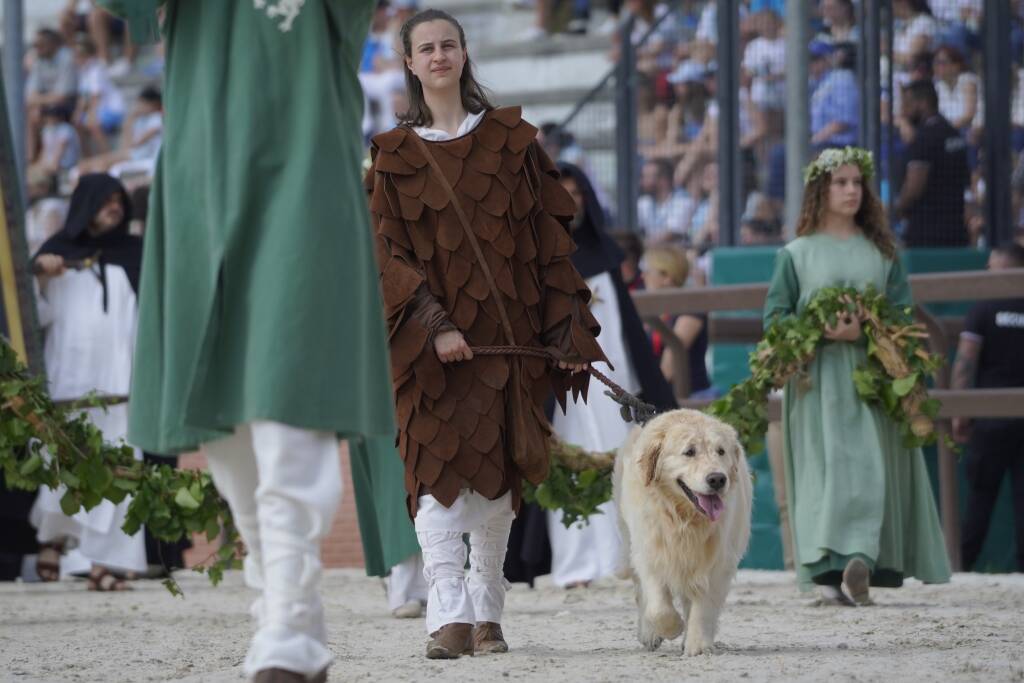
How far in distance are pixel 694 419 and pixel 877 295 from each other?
2.38 meters

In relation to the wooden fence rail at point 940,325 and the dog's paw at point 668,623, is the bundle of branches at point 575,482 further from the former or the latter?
the wooden fence rail at point 940,325

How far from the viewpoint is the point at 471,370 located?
6672 millimetres

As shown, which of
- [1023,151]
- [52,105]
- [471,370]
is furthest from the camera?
[52,105]

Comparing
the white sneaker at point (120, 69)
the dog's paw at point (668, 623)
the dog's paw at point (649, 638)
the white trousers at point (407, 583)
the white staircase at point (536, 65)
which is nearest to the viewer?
the dog's paw at point (668, 623)

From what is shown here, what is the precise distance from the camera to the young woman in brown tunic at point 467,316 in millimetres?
6598

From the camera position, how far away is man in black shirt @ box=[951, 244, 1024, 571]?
11.6m

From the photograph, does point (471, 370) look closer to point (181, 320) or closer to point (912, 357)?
point (181, 320)

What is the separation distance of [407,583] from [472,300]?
8.99 ft

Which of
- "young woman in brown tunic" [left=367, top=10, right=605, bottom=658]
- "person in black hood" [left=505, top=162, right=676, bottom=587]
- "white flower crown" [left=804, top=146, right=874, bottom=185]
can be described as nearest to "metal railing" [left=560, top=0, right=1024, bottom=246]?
"person in black hood" [left=505, top=162, right=676, bottom=587]

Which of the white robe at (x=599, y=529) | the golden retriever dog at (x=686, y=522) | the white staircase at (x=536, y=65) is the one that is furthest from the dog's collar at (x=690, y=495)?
the white staircase at (x=536, y=65)

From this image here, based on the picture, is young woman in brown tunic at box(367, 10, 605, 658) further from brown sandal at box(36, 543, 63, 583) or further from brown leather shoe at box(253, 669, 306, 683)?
brown sandal at box(36, 543, 63, 583)

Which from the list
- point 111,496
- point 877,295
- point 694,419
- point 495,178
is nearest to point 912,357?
point 877,295

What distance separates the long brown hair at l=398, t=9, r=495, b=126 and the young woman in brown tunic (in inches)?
0.6

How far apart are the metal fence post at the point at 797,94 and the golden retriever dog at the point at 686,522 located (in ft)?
13.6
